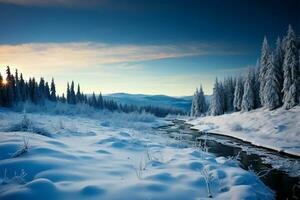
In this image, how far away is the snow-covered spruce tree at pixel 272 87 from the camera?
4012cm

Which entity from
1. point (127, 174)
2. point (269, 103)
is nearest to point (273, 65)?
point (269, 103)

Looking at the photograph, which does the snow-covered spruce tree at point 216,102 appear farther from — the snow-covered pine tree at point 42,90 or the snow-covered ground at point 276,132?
the snow-covered pine tree at point 42,90

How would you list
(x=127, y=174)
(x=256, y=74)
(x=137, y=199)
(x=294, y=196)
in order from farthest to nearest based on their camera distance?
1. (x=256, y=74)
2. (x=294, y=196)
3. (x=127, y=174)
4. (x=137, y=199)

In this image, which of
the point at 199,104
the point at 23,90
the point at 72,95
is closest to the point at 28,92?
the point at 23,90

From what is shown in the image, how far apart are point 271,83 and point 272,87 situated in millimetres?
866

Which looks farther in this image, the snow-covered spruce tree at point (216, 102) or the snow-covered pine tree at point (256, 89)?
the snow-covered spruce tree at point (216, 102)

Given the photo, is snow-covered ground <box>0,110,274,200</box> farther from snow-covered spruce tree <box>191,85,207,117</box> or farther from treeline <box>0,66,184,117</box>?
snow-covered spruce tree <box>191,85,207,117</box>

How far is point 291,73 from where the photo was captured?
123ft

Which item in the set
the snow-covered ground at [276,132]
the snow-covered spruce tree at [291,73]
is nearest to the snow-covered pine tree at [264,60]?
the snow-covered spruce tree at [291,73]

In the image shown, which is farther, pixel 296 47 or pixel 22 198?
pixel 296 47

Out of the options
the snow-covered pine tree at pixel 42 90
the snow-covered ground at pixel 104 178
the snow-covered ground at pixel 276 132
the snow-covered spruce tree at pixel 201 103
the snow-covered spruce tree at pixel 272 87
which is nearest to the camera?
the snow-covered ground at pixel 104 178

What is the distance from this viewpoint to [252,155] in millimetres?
18250

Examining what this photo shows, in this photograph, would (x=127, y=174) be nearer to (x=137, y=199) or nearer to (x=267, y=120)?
(x=137, y=199)

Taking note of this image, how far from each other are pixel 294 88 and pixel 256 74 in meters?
21.3
